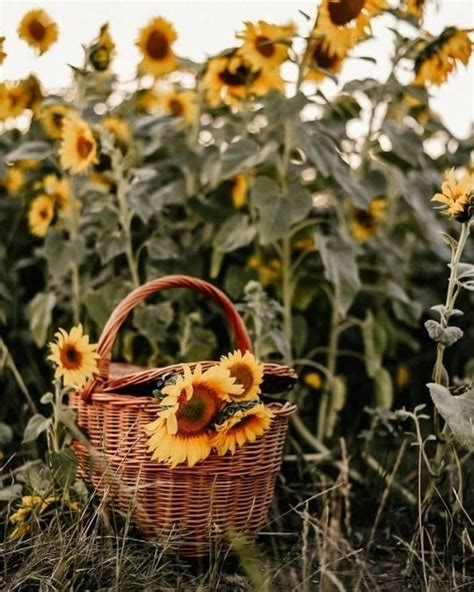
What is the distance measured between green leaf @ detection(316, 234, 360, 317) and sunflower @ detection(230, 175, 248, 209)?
0.32 metres

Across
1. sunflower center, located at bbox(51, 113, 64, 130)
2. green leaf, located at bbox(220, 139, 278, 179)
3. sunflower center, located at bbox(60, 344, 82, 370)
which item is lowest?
sunflower center, located at bbox(51, 113, 64, 130)

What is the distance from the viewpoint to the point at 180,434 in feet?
5.86

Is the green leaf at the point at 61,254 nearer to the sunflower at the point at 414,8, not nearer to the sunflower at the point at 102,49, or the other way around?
the sunflower at the point at 102,49

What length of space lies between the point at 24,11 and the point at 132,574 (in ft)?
5.61

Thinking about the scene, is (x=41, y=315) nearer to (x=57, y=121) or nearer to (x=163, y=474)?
(x=57, y=121)

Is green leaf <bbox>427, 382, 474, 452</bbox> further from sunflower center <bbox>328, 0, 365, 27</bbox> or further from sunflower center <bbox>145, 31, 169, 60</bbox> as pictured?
sunflower center <bbox>145, 31, 169, 60</bbox>

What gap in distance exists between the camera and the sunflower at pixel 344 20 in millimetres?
2338

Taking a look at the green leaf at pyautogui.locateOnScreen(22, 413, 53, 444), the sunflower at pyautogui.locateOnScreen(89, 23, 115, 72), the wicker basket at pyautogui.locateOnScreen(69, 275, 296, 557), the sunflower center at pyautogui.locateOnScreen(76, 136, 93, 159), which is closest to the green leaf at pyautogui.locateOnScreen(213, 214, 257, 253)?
the sunflower center at pyautogui.locateOnScreen(76, 136, 93, 159)

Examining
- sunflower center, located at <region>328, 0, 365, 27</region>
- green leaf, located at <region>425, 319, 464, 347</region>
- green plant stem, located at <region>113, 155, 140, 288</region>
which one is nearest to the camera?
green leaf, located at <region>425, 319, 464, 347</region>

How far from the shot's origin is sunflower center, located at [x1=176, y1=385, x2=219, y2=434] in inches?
70.3

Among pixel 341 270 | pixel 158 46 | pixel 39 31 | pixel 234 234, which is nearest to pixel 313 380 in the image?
pixel 341 270

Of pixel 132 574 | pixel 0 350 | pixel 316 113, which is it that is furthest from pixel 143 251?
pixel 132 574

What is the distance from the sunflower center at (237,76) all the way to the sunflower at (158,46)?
24cm

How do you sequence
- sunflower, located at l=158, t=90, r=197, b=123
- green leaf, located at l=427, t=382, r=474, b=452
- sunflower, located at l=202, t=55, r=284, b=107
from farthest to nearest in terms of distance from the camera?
sunflower, located at l=158, t=90, r=197, b=123 → sunflower, located at l=202, t=55, r=284, b=107 → green leaf, located at l=427, t=382, r=474, b=452
